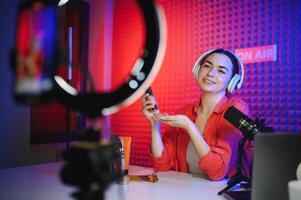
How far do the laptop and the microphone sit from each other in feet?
1.14

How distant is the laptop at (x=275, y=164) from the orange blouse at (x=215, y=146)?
1.79 ft

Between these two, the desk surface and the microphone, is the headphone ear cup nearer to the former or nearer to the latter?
the microphone

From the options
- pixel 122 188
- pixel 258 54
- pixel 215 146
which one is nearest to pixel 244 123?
pixel 215 146

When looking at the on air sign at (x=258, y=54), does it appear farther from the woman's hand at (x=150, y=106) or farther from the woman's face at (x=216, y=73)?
the woman's hand at (x=150, y=106)

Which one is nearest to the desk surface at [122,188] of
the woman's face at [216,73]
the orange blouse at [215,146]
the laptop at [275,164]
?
the orange blouse at [215,146]

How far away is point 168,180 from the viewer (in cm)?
157

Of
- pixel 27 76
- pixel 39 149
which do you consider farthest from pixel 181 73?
pixel 27 76

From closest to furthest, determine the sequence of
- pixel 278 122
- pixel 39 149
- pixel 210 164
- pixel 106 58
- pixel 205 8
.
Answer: pixel 210 164
pixel 278 122
pixel 205 8
pixel 39 149
pixel 106 58

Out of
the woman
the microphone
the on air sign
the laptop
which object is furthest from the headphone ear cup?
the laptop

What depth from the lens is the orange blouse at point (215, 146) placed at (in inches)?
62.0

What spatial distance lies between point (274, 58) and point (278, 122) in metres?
0.37

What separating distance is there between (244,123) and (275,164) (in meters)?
0.42

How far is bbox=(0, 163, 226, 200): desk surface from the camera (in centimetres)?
123

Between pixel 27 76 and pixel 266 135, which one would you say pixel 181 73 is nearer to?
pixel 266 135
